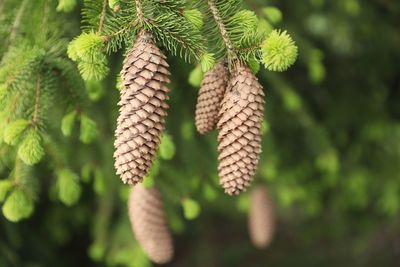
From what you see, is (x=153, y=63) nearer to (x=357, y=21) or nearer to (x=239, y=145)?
(x=239, y=145)

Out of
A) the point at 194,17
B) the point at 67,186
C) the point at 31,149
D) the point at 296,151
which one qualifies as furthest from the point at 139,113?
the point at 296,151

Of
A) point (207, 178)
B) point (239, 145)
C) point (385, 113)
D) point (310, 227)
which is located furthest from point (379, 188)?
point (239, 145)

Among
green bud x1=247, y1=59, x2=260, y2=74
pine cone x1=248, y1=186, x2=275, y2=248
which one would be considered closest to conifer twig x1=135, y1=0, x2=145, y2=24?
green bud x1=247, y1=59, x2=260, y2=74

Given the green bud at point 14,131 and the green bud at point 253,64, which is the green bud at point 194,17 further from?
the green bud at point 14,131

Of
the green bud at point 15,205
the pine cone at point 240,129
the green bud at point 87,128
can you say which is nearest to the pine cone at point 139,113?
the pine cone at point 240,129

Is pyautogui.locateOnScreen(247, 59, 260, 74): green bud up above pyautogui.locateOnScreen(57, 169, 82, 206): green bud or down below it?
above

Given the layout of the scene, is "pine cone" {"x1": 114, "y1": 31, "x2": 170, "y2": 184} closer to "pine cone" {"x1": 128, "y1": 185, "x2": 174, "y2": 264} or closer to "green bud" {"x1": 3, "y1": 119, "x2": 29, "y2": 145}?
"green bud" {"x1": 3, "y1": 119, "x2": 29, "y2": 145}
